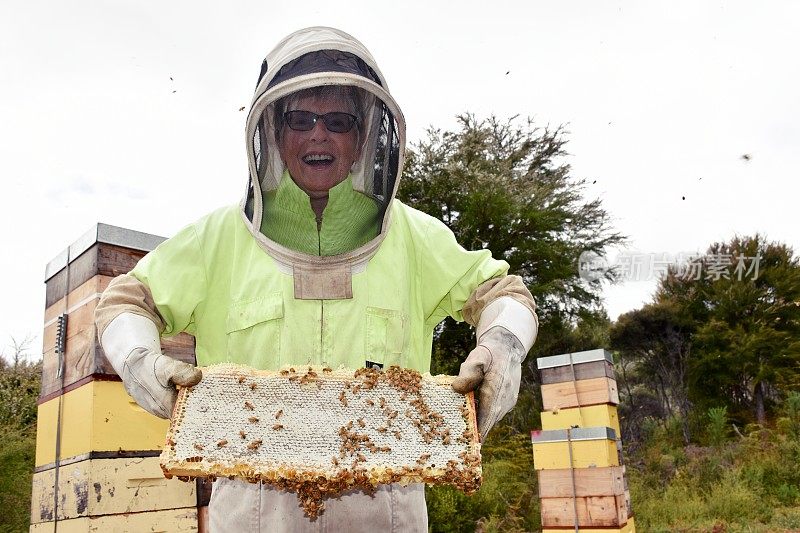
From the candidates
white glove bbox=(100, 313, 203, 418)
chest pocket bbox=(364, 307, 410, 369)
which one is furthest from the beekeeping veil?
white glove bbox=(100, 313, 203, 418)

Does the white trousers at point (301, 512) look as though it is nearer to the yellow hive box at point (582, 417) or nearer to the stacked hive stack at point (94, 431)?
the stacked hive stack at point (94, 431)

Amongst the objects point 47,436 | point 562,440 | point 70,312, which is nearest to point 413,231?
point 70,312

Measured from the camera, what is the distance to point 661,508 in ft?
29.6

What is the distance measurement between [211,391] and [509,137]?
1833 centimetres

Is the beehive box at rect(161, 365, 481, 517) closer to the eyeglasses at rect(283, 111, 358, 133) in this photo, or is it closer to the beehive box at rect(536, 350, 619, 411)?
the eyeglasses at rect(283, 111, 358, 133)

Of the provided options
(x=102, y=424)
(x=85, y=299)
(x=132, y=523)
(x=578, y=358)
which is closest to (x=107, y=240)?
(x=85, y=299)

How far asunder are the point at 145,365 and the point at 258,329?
0.34 m

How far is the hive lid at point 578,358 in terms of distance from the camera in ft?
20.9

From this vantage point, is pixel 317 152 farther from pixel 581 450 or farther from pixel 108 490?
pixel 581 450

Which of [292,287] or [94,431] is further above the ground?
[292,287]

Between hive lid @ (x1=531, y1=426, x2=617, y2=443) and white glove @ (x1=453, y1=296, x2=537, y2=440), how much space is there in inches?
180

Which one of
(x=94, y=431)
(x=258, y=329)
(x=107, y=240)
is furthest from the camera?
(x=107, y=240)

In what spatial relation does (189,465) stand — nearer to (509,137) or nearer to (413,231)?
(413,231)

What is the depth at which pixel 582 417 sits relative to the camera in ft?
21.2
